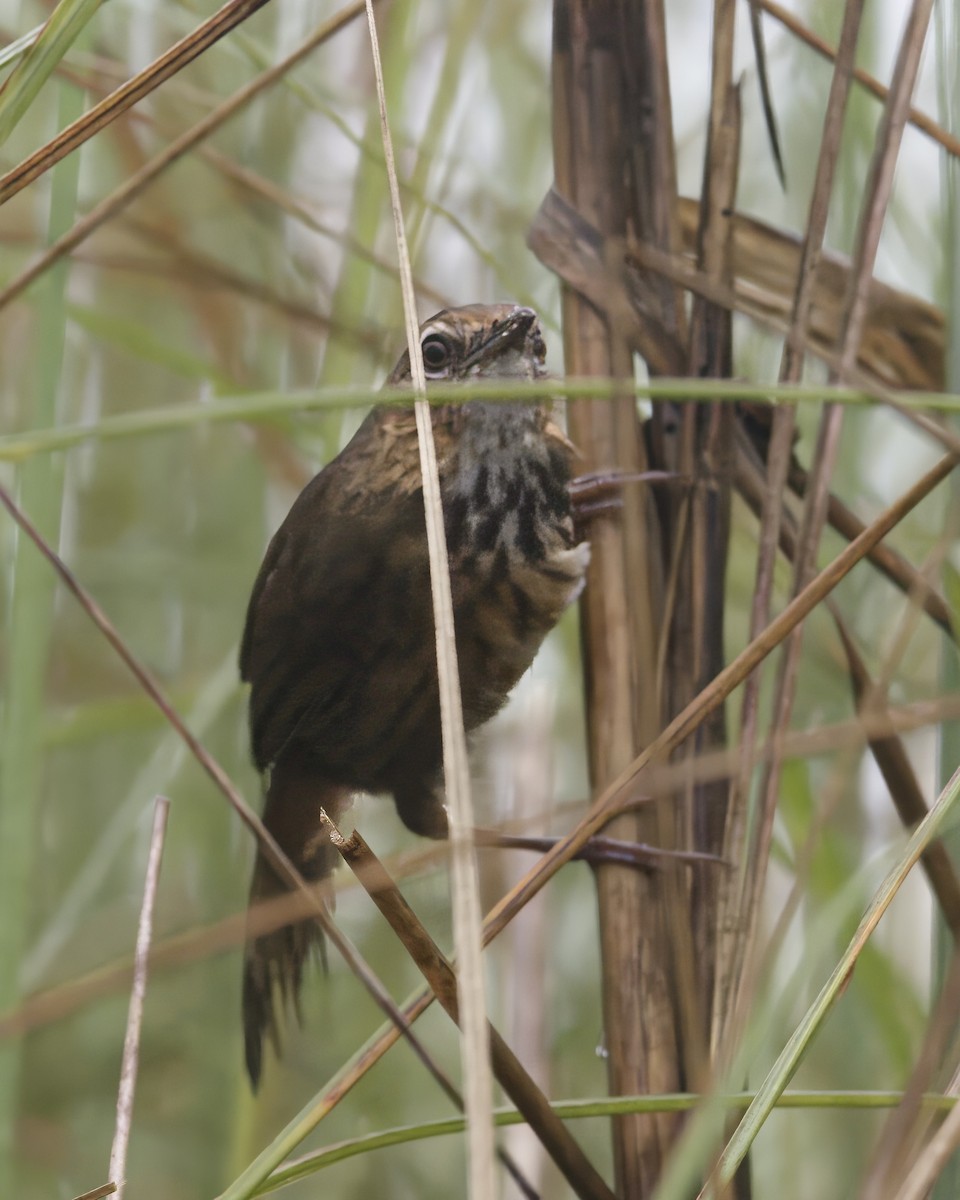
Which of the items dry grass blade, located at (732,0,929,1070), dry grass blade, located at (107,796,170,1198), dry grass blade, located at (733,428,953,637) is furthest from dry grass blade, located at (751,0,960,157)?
dry grass blade, located at (107,796,170,1198)

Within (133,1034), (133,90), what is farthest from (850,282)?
(133,1034)

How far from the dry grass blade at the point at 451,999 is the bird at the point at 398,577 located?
1.06 ft

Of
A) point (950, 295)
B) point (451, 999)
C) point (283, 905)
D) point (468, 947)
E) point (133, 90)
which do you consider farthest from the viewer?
point (283, 905)

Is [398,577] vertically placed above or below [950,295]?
below

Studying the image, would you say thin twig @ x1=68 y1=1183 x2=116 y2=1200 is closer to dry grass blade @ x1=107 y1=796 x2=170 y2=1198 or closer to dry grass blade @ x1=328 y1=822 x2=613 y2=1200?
dry grass blade @ x1=107 y1=796 x2=170 y2=1198

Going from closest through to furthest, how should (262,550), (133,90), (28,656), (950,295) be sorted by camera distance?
(133,90) < (950,295) < (28,656) < (262,550)

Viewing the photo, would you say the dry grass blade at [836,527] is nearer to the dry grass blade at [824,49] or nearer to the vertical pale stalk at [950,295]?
the vertical pale stalk at [950,295]

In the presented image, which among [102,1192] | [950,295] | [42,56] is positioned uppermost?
[42,56]

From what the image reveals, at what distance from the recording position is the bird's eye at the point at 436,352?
1.04 m

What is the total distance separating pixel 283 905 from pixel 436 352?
0.52 m

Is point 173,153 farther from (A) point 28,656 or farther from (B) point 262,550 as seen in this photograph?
(B) point 262,550

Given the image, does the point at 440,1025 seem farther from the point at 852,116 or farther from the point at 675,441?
the point at 852,116

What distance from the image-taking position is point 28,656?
0.97m

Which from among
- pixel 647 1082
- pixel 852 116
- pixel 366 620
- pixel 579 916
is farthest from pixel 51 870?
pixel 852 116
